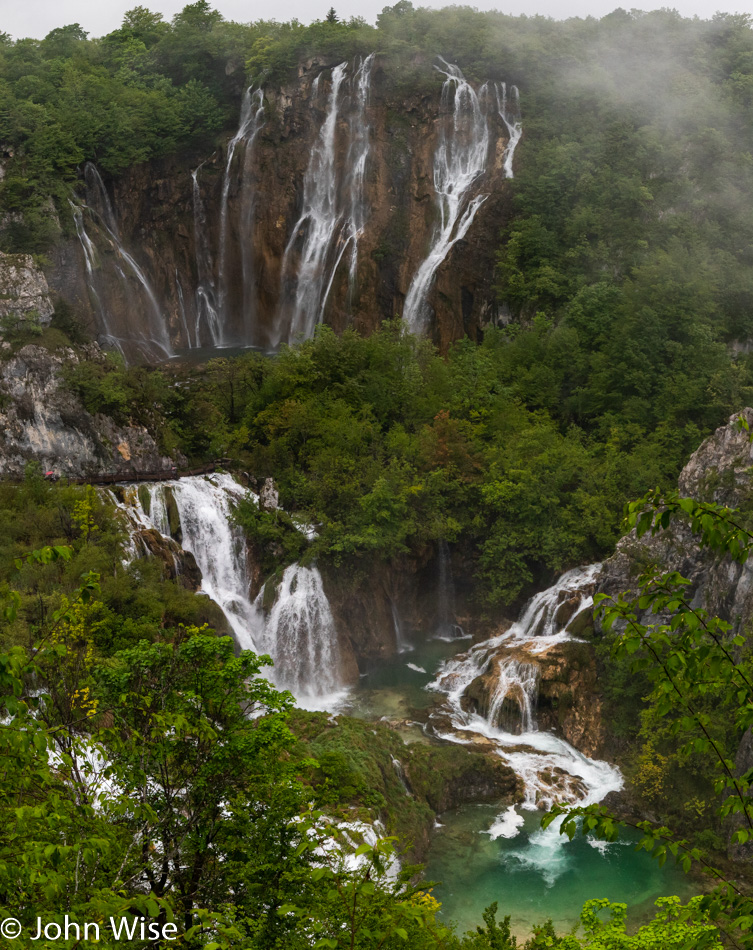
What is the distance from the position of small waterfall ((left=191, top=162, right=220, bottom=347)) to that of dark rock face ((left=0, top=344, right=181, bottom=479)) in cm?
1496

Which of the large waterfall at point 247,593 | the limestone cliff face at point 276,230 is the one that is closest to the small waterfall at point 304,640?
the large waterfall at point 247,593

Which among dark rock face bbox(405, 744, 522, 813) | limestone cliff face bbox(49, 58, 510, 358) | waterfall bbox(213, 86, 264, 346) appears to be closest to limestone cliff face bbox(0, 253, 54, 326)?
limestone cliff face bbox(49, 58, 510, 358)

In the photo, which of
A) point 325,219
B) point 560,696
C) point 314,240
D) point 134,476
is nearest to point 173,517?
point 134,476

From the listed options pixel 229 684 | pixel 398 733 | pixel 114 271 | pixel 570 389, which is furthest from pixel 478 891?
pixel 114 271

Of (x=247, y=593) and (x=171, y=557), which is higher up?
(x=171, y=557)

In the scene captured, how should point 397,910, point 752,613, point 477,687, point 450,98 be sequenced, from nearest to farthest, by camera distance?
1. point 397,910
2. point 752,613
3. point 477,687
4. point 450,98

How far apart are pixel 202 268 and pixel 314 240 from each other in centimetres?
647

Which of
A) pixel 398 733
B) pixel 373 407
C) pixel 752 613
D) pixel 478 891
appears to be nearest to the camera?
pixel 478 891

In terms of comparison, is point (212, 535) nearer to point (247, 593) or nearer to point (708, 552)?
point (247, 593)

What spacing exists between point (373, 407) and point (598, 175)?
16923mm

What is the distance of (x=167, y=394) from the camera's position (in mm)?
33625

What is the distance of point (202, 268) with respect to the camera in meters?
Result: 46.3

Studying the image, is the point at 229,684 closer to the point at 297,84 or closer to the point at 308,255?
the point at 308,255

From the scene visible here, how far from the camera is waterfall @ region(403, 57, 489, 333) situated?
40781mm
